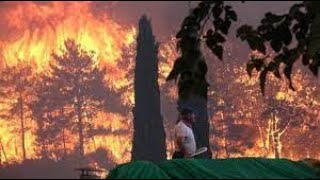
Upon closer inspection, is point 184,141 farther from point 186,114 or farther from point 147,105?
point 147,105

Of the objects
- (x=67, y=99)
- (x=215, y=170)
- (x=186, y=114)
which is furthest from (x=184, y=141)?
(x=67, y=99)

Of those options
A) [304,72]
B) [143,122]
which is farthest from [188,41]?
[304,72]

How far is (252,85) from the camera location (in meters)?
36.4

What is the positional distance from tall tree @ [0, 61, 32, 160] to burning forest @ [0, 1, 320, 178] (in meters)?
0.06

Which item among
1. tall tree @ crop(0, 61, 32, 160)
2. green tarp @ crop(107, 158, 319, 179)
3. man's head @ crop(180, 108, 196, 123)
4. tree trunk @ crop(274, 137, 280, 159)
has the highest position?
tall tree @ crop(0, 61, 32, 160)

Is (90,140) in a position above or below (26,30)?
below

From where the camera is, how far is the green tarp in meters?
4.62

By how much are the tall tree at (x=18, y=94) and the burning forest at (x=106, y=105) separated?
65 mm

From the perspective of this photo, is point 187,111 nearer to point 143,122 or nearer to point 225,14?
point 225,14

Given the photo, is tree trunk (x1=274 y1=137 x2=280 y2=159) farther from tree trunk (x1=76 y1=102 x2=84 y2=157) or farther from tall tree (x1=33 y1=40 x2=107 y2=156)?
tree trunk (x1=76 y1=102 x2=84 y2=157)

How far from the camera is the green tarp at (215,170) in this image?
4.62 metres

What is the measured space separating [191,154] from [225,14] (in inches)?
191

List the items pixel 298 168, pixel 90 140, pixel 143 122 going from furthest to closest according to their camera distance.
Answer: pixel 90 140 < pixel 143 122 < pixel 298 168

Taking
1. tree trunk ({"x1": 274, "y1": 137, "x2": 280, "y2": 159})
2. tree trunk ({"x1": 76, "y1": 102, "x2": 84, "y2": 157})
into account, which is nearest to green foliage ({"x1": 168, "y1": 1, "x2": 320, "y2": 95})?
tree trunk ({"x1": 274, "y1": 137, "x2": 280, "y2": 159})
